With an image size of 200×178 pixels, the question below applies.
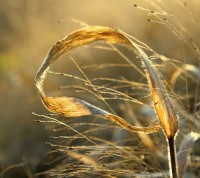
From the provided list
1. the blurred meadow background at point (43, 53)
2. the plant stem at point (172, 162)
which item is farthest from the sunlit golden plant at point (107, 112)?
the blurred meadow background at point (43, 53)

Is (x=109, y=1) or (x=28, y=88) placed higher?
(x=109, y=1)

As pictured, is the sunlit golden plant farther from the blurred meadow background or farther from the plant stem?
the blurred meadow background

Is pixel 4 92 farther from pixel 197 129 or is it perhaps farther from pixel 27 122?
pixel 197 129

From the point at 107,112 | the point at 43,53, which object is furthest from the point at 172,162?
the point at 43,53

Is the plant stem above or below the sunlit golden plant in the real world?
below

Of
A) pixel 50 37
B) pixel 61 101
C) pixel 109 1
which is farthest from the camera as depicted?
pixel 50 37

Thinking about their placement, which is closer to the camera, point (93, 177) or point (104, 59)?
point (93, 177)

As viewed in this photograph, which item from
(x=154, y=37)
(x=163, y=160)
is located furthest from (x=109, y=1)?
(x=163, y=160)

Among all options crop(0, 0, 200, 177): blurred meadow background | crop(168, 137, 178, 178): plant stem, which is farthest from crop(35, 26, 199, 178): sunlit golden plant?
crop(0, 0, 200, 177): blurred meadow background

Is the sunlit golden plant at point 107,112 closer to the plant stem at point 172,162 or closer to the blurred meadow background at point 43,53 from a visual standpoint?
the plant stem at point 172,162
